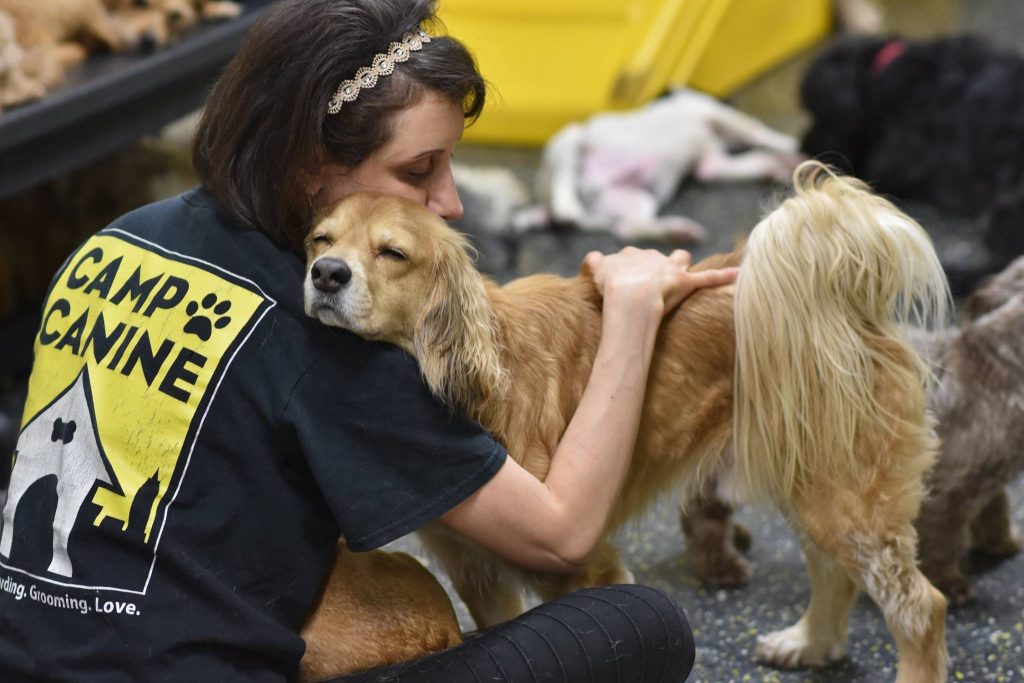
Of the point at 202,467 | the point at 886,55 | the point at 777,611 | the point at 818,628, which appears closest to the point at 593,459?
the point at 202,467

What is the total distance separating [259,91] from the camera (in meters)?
1.40

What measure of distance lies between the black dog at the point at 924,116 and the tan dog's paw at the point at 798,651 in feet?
7.24

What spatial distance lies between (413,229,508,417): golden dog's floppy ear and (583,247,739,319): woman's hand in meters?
0.21

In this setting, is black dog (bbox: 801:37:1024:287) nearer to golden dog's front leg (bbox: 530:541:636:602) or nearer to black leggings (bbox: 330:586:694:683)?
golden dog's front leg (bbox: 530:541:636:602)

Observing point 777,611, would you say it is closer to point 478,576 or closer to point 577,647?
point 478,576

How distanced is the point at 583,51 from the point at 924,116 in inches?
52.0

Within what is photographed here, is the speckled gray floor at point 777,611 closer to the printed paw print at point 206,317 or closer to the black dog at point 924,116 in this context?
the printed paw print at point 206,317

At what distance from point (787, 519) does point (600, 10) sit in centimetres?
317

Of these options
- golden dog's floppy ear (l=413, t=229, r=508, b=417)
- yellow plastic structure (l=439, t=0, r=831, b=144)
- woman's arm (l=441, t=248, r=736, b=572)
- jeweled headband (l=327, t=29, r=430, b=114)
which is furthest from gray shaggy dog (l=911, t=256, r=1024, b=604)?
yellow plastic structure (l=439, t=0, r=831, b=144)

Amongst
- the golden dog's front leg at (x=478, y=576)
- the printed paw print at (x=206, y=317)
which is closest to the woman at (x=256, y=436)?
the printed paw print at (x=206, y=317)

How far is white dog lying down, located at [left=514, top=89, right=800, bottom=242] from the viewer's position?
4098 millimetres

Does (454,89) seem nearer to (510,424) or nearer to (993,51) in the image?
(510,424)

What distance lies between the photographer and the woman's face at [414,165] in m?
1.44

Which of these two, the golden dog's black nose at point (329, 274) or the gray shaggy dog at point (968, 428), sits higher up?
the golden dog's black nose at point (329, 274)
